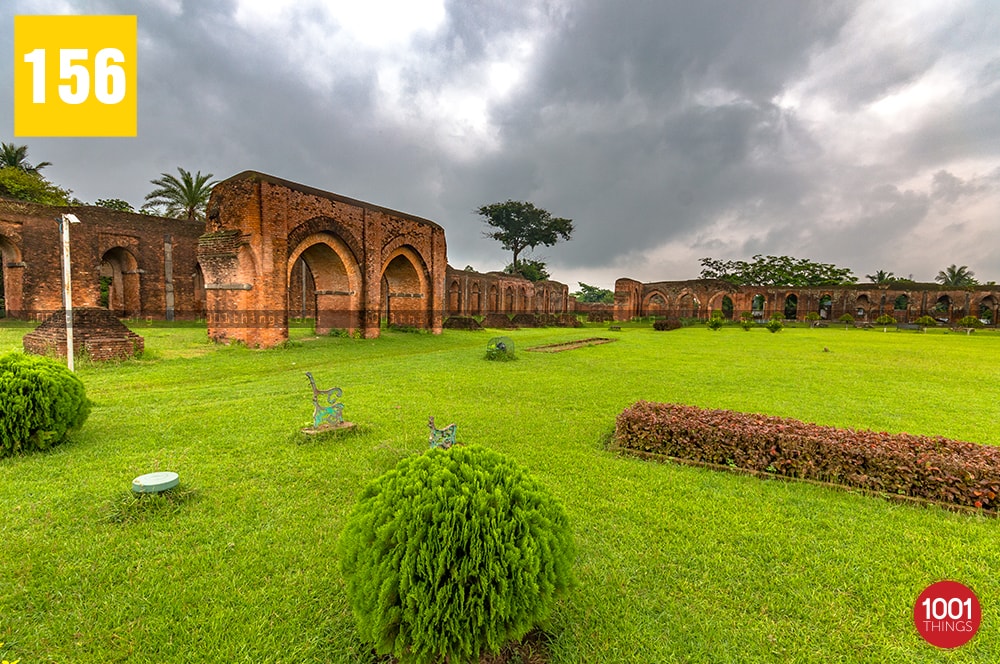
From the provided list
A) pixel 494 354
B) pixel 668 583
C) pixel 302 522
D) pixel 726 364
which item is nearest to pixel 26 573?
pixel 302 522

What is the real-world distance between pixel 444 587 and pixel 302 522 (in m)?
1.81

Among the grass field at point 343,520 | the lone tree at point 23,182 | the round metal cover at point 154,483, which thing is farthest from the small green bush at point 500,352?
the lone tree at point 23,182

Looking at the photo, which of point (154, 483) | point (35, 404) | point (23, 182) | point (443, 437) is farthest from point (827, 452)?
point (23, 182)

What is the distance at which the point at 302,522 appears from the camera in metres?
2.99

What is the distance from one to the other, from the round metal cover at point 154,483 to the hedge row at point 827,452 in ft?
12.7

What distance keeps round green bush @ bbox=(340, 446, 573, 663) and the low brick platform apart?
10.4 m

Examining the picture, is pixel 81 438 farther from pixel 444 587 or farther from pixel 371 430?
pixel 444 587

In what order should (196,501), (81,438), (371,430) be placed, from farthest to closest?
(371,430) → (81,438) → (196,501)

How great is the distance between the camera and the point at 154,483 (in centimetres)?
309

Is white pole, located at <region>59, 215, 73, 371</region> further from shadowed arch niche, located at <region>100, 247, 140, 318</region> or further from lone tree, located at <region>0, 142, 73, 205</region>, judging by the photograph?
lone tree, located at <region>0, 142, 73, 205</region>

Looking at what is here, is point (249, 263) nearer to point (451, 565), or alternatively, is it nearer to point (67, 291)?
point (67, 291)

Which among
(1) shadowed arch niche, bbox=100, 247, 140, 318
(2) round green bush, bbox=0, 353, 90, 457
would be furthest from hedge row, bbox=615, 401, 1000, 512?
(1) shadowed arch niche, bbox=100, 247, 140, 318

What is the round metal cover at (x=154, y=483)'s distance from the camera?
3.06 m

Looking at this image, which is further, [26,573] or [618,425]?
[618,425]
